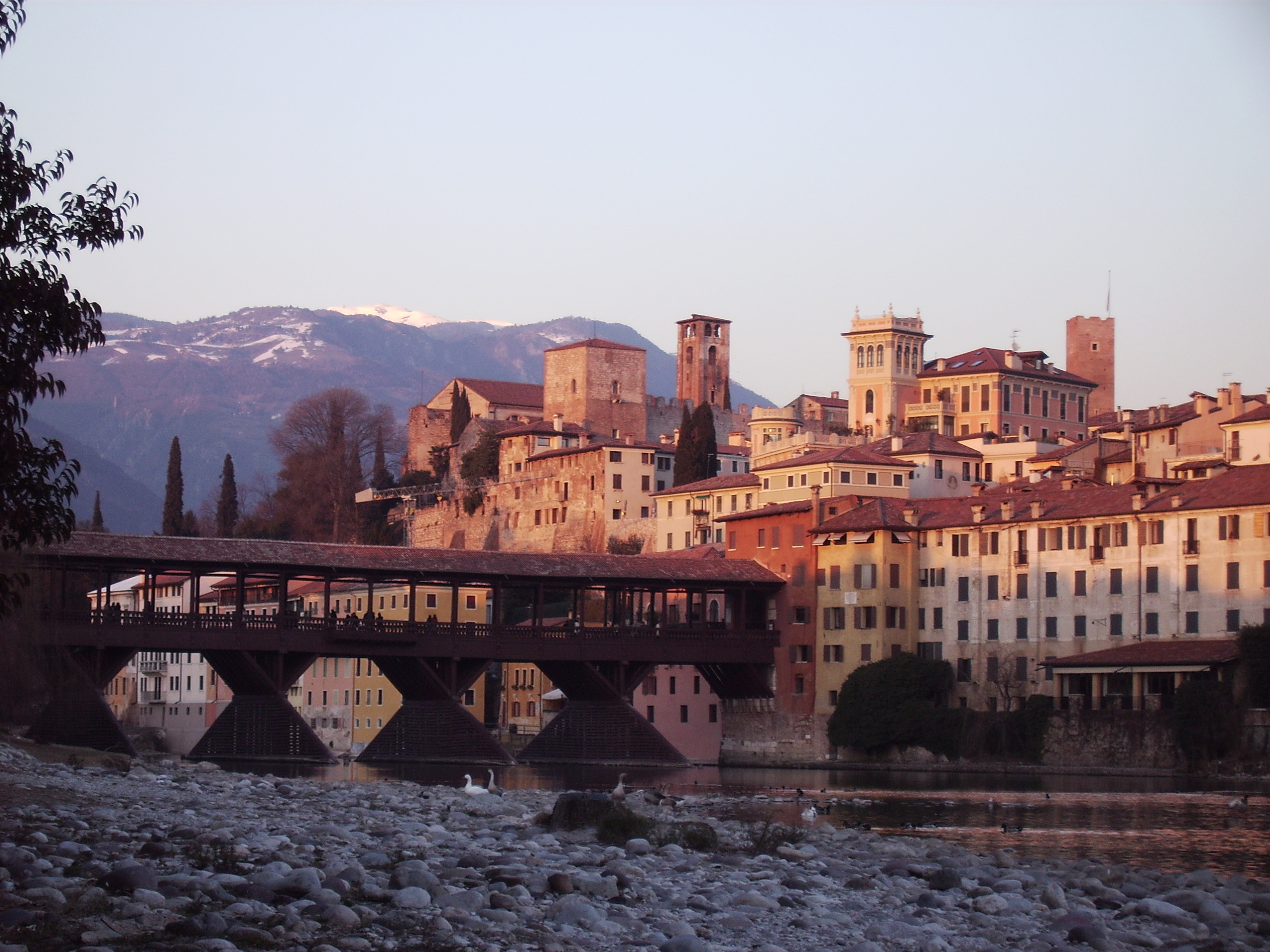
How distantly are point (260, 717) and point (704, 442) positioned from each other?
41346mm

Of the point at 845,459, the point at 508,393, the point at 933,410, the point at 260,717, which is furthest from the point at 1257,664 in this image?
the point at 508,393

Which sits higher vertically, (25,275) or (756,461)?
(756,461)

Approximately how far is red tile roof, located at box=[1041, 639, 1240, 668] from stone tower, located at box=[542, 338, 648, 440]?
2253 inches

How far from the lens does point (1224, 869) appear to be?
23062 mm

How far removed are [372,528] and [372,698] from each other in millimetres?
29579

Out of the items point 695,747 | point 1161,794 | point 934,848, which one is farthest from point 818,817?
point 695,747

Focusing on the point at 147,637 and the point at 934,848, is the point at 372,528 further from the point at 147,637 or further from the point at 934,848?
the point at 934,848

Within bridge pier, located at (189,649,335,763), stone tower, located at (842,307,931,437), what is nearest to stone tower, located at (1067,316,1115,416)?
stone tower, located at (842,307,931,437)

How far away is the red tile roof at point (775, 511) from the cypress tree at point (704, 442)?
21.4 meters

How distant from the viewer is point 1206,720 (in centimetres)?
4747

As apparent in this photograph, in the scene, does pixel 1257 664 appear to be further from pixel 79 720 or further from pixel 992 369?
pixel 992 369

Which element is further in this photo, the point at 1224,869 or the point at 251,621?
the point at 251,621

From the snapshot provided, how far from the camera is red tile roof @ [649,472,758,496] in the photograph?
78.4 meters

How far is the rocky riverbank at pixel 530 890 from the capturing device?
1353 cm
